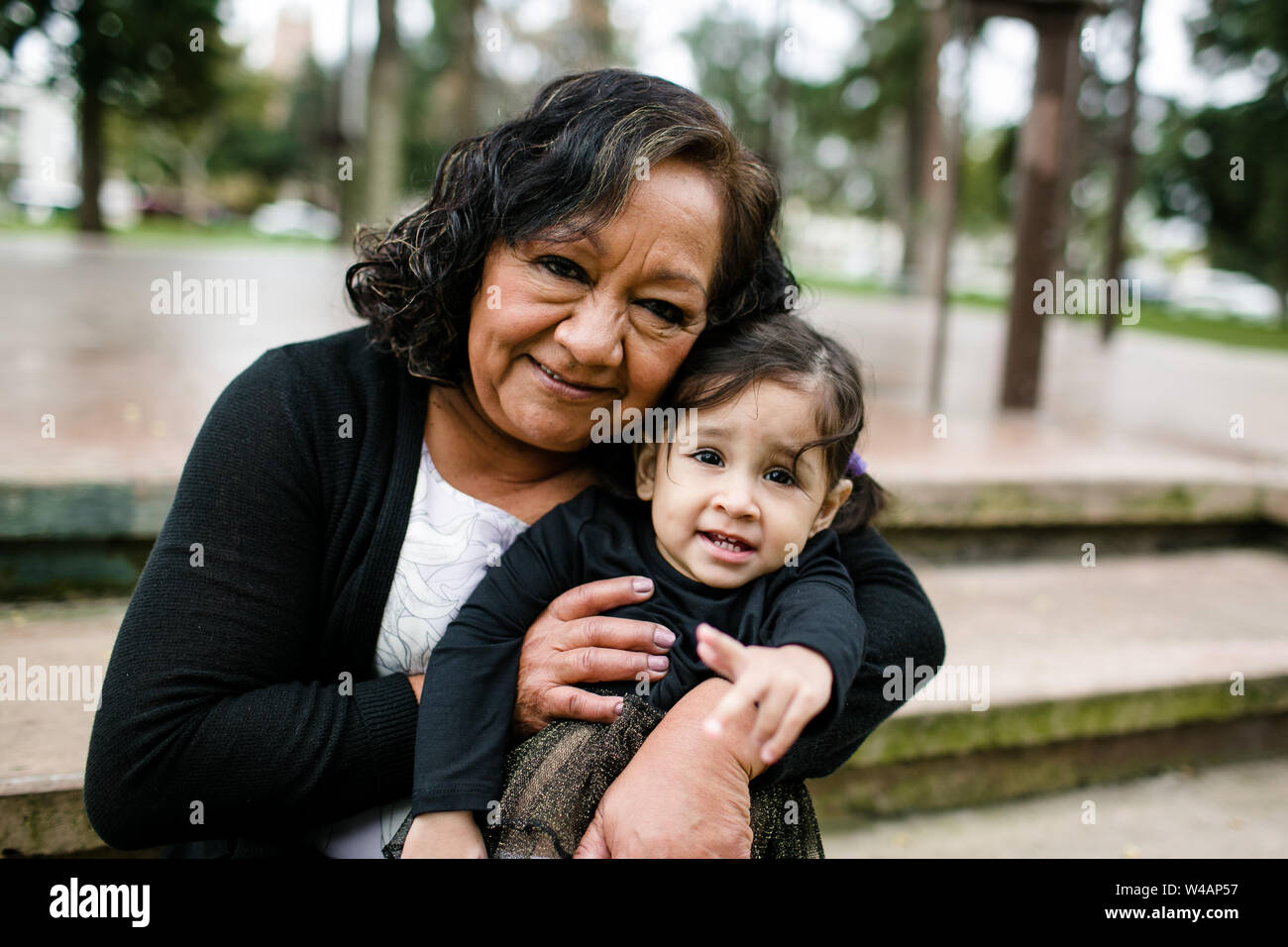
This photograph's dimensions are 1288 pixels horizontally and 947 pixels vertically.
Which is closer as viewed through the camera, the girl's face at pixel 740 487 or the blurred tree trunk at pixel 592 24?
the girl's face at pixel 740 487

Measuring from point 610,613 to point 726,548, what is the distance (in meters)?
0.22

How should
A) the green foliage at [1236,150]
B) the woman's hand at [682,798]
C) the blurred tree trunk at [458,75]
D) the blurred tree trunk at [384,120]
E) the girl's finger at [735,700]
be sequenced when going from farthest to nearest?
the green foliage at [1236,150] < the blurred tree trunk at [458,75] < the blurred tree trunk at [384,120] < the woman's hand at [682,798] < the girl's finger at [735,700]

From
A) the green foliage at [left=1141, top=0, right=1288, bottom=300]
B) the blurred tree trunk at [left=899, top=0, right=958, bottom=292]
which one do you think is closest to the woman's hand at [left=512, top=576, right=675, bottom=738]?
the blurred tree trunk at [left=899, top=0, right=958, bottom=292]

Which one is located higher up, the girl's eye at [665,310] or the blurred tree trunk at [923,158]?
the blurred tree trunk at [923,158]

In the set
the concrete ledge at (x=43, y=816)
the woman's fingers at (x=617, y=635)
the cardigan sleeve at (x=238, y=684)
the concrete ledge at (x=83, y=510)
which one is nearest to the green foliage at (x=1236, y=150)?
the concrete ledge at (x=83, y=510)

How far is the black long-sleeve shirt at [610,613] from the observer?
1.39m

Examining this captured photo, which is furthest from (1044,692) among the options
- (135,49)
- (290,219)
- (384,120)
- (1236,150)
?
(290,219)

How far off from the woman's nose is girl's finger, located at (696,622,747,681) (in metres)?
0.50

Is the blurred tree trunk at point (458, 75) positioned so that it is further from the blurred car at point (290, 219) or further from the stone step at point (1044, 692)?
the blurred car at point (290, 219)

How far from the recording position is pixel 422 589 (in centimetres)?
163
